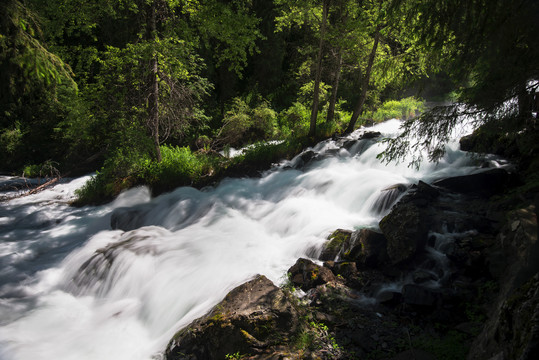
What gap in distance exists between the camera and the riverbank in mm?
3296

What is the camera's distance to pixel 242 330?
3857 millimetres

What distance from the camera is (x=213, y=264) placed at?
21.0 ft

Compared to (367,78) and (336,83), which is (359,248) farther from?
(336,83)

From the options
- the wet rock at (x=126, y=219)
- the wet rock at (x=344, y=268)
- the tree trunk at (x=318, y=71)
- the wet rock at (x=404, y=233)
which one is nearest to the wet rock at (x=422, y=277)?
the wet rock at (x=404, y=233)

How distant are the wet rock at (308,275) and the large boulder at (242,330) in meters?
1.02

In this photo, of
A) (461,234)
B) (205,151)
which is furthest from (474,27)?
(205,151)

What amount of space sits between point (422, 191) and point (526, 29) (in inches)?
156

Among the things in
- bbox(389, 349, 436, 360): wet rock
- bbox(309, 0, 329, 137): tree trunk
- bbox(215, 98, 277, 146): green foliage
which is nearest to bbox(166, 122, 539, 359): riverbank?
bbox(389, 349, 436, 360): wet rock

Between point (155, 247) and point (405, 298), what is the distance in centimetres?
525

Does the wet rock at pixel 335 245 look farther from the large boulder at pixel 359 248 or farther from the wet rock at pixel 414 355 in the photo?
the wet rock at pixel 414 355

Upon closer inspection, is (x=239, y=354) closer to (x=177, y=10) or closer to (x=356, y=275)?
(x=356, y=275)

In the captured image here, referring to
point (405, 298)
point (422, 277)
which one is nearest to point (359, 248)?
point (422, 277)

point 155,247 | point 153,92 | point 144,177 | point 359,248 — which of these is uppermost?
point 153,92

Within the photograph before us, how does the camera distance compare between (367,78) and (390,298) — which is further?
(367,78)
